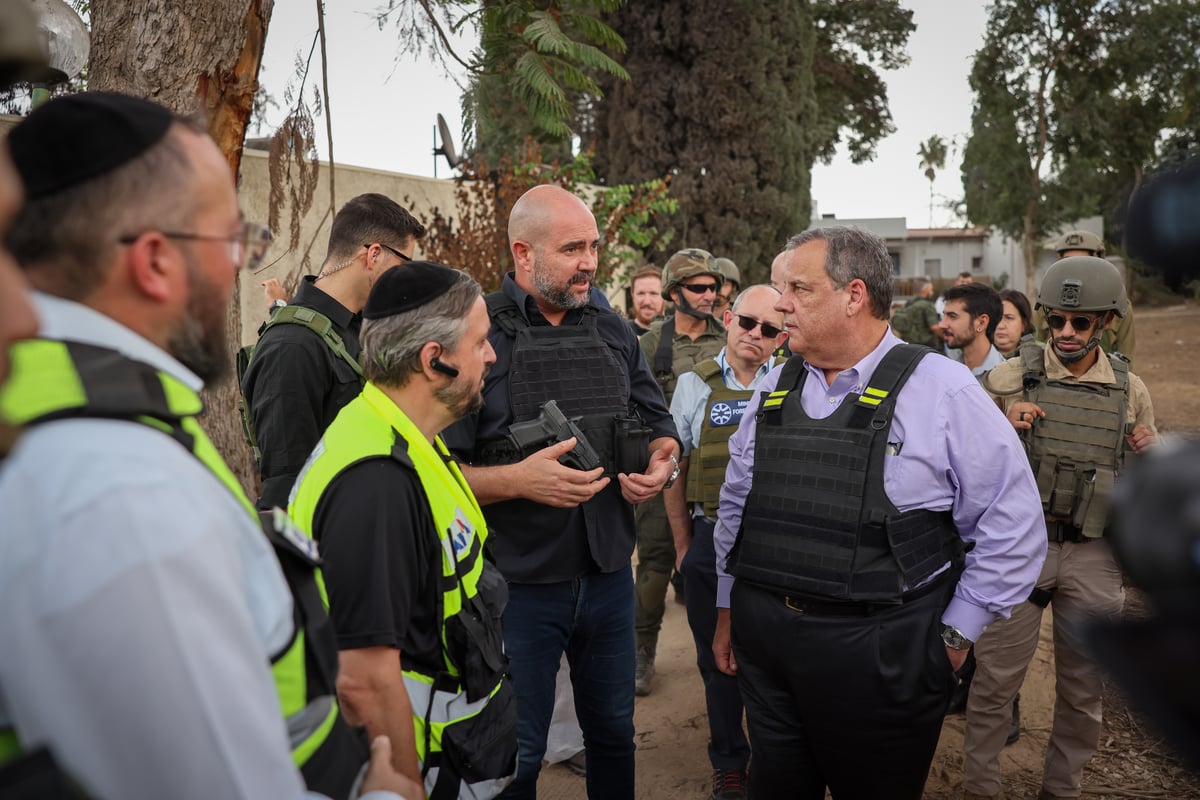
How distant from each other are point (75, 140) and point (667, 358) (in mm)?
4870

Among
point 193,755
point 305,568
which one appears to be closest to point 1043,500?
point 305,568

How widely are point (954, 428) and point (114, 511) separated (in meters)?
2.40

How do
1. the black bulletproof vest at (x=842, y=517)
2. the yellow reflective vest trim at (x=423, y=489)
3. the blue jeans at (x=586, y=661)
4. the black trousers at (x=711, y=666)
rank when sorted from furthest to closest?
the black trousers at (x=711, y=666) < the blue jeans at (x=586, y=661) < the black bulletproof vest at (x=842, y=517) < the yellow reflective vest trim at (x=423, y=489)

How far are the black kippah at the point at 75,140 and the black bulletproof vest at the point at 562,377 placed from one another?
1.99 metres

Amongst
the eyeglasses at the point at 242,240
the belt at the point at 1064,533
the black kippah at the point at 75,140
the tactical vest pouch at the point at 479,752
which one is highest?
the black kippah at the point at 75,140

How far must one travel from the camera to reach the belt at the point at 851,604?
273cm

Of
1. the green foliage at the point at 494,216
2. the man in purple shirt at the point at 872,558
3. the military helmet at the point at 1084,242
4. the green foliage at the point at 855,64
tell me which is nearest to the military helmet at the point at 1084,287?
the man in purple shirt at the point at 872,558

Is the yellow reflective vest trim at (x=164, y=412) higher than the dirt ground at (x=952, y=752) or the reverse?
higher

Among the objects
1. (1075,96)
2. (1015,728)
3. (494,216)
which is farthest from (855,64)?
(1015,728)

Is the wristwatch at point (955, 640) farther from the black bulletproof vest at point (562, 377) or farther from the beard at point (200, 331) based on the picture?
the beard at point (200, 331)

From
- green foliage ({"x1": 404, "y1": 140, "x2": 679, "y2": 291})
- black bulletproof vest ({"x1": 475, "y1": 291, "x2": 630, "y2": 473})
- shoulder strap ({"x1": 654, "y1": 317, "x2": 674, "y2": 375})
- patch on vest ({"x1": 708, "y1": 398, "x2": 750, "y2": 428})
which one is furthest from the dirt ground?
green foliage ({"x1": 404, "y1": 140, "x2": 679, "y2": 291})

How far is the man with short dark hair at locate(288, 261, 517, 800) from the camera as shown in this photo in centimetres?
193

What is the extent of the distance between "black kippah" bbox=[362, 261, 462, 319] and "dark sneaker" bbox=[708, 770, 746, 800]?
2.85 meters

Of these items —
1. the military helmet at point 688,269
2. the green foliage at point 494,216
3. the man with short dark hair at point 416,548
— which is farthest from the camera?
the green foliage at point 494,216
